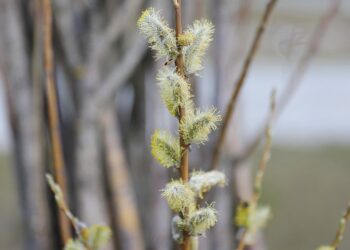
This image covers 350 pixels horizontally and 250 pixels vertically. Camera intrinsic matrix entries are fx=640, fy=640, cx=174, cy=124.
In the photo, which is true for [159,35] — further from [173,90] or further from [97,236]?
[97,236]

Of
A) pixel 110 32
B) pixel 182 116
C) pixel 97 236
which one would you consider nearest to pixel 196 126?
pixel 182 116

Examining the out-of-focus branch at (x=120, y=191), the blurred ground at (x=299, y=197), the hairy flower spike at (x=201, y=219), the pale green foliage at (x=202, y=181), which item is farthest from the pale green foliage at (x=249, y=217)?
the blurred ground at (x=299, y=197)

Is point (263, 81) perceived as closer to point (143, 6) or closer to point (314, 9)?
point (314, 9)

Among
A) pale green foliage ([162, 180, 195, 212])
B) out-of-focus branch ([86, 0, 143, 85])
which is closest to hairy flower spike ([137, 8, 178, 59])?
pale green foliage ([162, 180, 195, 212])

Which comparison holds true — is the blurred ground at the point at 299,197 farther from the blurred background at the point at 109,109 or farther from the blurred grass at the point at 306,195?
the blurred background at the point at 109,109

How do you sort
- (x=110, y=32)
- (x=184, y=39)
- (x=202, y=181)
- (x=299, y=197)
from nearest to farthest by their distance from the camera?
(x=184, y=39), (x=202, y=181), (x=110, y=32), (x=299, y=197)

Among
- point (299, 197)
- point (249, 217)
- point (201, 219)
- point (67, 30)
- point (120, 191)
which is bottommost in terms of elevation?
point (201, 219)
